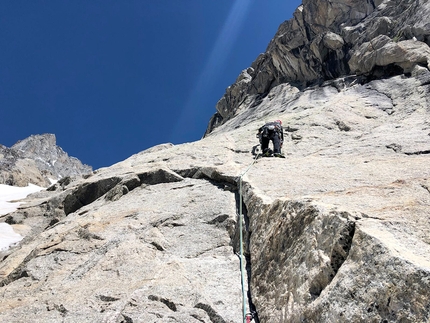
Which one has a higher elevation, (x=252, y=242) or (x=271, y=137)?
(x=271, y=137)

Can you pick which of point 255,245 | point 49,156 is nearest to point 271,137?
point 255,245

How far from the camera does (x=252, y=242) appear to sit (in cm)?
661

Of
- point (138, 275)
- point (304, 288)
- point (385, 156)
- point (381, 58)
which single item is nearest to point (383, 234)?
point (304, 288)

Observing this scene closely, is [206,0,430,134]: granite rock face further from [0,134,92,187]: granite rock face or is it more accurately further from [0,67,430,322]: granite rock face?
[0,134,92,187]: granite rock face

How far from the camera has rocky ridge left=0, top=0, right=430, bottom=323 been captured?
3574mm

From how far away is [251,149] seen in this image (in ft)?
48.2

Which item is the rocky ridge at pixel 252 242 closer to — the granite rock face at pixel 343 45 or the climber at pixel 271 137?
the climber at pixel 271 137

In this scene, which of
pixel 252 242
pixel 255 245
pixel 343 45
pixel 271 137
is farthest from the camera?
pixel 343 45

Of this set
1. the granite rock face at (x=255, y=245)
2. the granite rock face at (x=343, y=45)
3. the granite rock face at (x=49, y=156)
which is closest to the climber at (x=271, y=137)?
the granite rock face at (x=255, y=245)

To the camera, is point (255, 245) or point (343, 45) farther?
point (343, 45)

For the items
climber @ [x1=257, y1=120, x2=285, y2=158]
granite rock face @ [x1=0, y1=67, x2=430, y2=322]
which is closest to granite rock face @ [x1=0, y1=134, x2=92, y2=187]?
climber @ [x1=257, y1=120, x2=285, y2=158]

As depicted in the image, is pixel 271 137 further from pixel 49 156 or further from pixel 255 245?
pixel 49 156

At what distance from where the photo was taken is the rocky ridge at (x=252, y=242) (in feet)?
11.7

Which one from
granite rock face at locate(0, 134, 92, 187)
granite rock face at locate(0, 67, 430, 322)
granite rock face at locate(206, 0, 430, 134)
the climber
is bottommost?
granite rock face at locate(0, 67, 430, 322)
